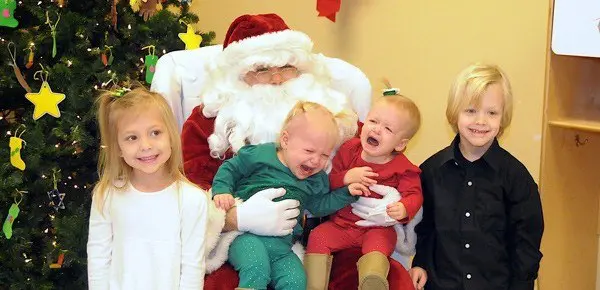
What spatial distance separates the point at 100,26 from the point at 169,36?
0.30m

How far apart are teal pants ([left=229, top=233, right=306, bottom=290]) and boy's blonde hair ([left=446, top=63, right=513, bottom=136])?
0.71 m

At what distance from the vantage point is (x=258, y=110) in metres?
2.69

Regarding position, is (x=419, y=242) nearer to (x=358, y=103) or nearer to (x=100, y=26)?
(x=358, y=103)

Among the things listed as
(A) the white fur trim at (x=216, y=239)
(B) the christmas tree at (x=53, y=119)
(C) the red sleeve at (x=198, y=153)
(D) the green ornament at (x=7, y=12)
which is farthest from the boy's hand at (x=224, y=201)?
(D) the green ornament at (x=7, y=12)

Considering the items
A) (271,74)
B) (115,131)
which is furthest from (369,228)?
(115,131)

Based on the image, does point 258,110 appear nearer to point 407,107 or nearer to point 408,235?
point 407,107

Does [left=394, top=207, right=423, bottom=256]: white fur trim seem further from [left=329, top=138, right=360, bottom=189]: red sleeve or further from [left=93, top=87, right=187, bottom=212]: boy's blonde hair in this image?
[left=93, top=87, right=187, bottom=212]: boy's blonde hair

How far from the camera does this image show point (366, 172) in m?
2.46

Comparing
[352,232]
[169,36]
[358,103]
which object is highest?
[169,36]

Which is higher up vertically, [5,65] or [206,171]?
[5,65]

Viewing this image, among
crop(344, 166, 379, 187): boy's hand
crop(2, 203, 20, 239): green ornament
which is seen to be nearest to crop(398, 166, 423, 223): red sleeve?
crop(344, 166, 379, 187): boy's hand

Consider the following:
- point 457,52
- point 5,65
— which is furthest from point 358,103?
point 5,65

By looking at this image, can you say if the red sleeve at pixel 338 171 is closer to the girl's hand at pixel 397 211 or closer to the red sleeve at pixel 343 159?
the red sleeve at pixel 343 159

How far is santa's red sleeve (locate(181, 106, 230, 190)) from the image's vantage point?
2689 millimetres
